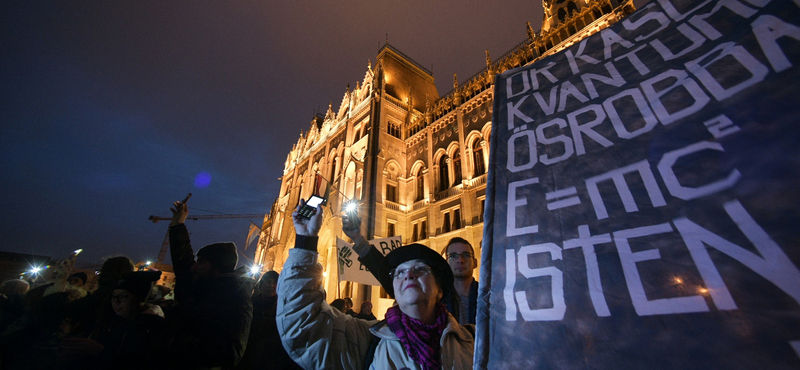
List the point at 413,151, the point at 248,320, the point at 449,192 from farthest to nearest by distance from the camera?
the point at 413,151, the point at 449,192, the point at 248,320

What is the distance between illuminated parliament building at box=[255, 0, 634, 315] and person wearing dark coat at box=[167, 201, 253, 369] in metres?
10.6

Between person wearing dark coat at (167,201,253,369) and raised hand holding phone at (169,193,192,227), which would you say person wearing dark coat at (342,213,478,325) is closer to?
person wearing dark coat at (167,201,253,369)

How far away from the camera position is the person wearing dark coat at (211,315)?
6.38ft

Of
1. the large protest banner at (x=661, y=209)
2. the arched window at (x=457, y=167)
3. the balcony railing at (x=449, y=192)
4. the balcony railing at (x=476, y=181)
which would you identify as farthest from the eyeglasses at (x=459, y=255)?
the arched window at (x=457, y=167)

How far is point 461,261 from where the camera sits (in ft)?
10.3

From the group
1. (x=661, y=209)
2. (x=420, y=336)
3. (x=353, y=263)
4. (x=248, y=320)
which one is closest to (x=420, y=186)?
(x=353, y=263)

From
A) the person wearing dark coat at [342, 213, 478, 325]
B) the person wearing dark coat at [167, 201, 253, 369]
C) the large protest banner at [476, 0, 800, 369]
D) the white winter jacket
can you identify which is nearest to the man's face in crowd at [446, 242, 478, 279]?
the person wearing dark coat at [342, 213, 478, 325]

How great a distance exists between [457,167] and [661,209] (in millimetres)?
14627

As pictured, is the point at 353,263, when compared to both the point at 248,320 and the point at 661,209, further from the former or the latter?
the point at 661,209

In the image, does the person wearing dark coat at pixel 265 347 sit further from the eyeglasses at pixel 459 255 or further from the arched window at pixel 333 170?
the arched window at pixel 333 170

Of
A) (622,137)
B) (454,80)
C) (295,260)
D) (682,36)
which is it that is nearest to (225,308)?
(295,260)

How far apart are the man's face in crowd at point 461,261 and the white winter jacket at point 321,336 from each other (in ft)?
4.85

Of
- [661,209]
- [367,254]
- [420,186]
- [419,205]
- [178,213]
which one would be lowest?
[367,254]

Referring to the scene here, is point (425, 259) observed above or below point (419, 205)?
below
